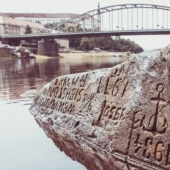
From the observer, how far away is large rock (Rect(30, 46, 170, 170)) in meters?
3.60

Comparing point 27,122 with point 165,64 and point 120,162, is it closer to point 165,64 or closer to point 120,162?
point 120,162

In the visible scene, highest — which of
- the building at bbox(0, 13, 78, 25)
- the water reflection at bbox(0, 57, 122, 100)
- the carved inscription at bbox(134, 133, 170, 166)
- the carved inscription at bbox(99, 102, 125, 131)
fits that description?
the building at bbox(0, 13, 78, 25)

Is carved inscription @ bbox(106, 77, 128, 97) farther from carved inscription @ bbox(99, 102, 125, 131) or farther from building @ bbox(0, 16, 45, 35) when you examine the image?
building @ bbox(0, 16, 45, 35)

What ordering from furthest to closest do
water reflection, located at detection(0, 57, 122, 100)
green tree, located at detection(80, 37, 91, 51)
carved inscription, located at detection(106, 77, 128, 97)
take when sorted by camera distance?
1. green tree, located at detection(80, 37, 91, 51)
2. water reflection, located at detection(0, 57, 122, 100)
3. carved inscription, located at detection(106, 77, 128, 97)

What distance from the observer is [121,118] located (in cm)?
410

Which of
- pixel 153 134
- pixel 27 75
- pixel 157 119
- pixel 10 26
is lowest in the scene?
pixel 27 75

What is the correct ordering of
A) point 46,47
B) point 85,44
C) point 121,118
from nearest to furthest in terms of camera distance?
point 121,118
point 46,47
point 85,44

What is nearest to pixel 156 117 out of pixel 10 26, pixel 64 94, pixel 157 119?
pixel 157 119

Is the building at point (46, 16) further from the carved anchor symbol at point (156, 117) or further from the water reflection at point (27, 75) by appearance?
the carved anchor symbol at point (156, 117)

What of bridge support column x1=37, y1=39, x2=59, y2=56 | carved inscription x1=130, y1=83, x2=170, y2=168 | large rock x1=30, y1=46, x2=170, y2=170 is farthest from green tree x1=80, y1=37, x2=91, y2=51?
carved inscription x1=130, y1=83, x2=170, y2=168

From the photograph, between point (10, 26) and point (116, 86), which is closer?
point (116, 86)

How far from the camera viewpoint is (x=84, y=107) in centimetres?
514

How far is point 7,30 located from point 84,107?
190ft

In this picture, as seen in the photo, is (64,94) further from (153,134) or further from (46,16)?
(46,16)
